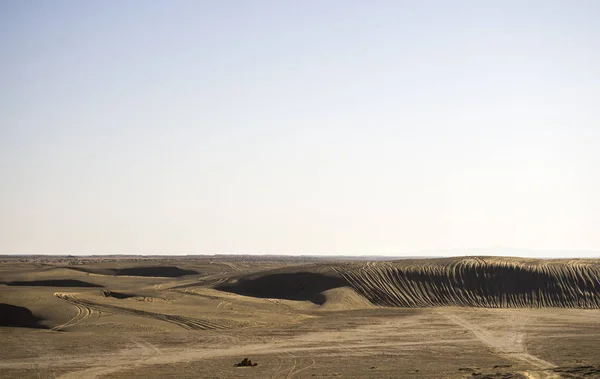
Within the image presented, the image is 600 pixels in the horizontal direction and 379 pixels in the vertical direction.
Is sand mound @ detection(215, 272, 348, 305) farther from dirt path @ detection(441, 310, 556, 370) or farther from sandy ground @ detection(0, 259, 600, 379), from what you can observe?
dirt path @ detection(441, 310, 556, 370)

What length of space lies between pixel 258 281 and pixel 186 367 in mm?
33713

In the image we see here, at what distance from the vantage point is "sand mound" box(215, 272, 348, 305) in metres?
57.7

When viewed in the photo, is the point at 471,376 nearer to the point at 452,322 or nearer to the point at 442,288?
the point at 452,322

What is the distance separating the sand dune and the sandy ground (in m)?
3.02

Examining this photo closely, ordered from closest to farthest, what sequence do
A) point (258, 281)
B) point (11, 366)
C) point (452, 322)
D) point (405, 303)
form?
point (11, 366), point (452, 322), point (405, 303), point (258, 281)

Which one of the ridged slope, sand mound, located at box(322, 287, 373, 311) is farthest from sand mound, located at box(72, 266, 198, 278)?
sand mound, located at box(322, 287, 373, 311)

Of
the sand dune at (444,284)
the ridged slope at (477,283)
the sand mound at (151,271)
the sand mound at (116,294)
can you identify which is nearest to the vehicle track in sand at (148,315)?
the sand mound at (116,294)

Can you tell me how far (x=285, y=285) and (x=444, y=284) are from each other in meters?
13.0

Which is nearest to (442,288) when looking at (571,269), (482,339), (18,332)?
(571,269)

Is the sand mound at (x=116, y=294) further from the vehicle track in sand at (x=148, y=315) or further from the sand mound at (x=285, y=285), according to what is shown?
the sand mound at (x=285, y=285)

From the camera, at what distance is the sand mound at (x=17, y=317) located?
37.5 meters

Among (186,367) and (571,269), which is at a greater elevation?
(571,269)

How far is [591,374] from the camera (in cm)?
2159

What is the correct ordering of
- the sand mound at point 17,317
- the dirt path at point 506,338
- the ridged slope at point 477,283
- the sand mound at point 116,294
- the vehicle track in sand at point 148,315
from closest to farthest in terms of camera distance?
the dirt path at point 506,338 → the sand mound at point 17,317 → the vehicle track in sand at point 148,315 → the sand mound at point 116,294 → the ridged slope at point 477,283
